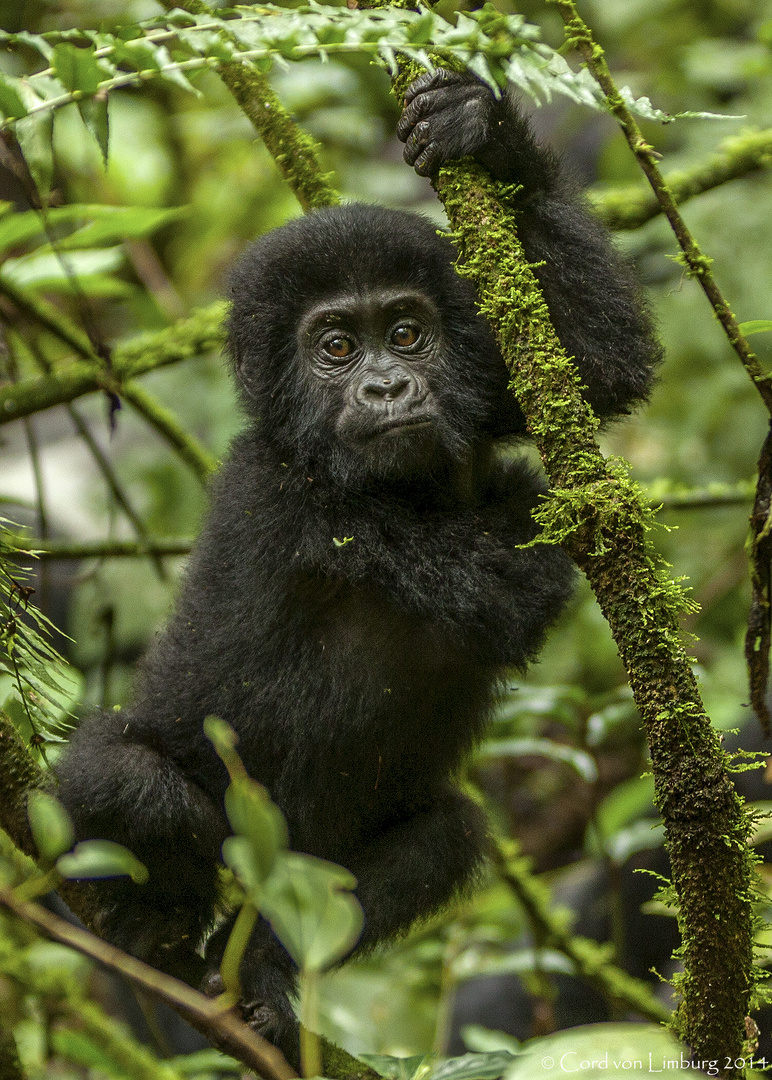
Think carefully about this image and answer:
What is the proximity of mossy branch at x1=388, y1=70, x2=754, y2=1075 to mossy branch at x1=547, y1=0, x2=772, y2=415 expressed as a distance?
34cm

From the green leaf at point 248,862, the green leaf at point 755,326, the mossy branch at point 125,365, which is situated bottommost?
the mossy branch at point 125,365

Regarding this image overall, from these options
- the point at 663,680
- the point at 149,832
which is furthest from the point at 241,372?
the point at 663,680

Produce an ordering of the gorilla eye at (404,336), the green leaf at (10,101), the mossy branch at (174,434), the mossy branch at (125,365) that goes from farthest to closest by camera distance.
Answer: the mossy branch at (174,434) → the mossy branch at (125,365) → the gorilla eye at (404,336) → the green leaf at (10,101)

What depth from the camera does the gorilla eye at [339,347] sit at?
3123mm

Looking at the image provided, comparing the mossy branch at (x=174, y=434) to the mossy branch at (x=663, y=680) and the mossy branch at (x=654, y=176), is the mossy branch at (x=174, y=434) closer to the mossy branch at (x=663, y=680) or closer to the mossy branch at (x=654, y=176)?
the mossy branch at (x=663, y=680)

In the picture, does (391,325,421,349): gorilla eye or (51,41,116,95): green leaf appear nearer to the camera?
(51,41,116,95): green leaf

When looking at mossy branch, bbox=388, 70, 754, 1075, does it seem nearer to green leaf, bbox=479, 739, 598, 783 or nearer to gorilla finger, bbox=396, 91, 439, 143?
gorilla finger, bbox=396, 91, 439, 143

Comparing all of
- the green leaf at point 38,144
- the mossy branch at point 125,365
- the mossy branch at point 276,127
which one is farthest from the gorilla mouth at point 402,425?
the mossy branch at point 125,365

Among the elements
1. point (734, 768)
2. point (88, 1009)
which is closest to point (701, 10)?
point (734, 768)

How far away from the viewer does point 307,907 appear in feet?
4.00

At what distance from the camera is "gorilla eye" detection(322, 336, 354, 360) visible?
3123 millimetres

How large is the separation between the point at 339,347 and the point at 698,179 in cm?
188

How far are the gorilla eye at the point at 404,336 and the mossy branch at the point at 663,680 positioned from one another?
0.87 metres

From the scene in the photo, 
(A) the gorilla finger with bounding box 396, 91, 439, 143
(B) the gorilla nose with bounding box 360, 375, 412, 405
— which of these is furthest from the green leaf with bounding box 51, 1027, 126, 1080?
(A) the gorilla finger with bounding box 396, 91, 439, 143
